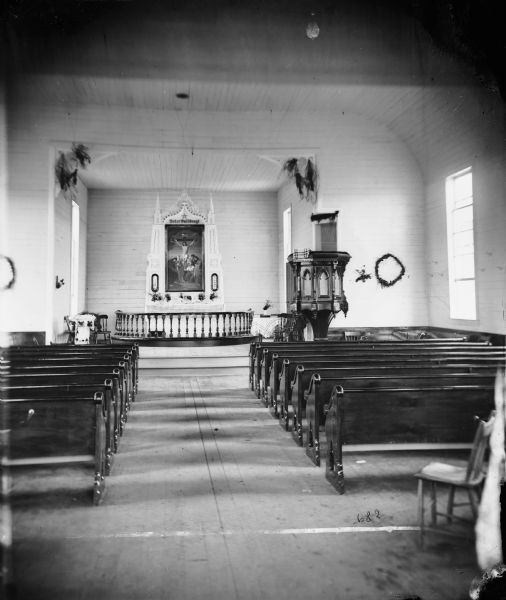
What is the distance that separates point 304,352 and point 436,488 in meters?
3.11

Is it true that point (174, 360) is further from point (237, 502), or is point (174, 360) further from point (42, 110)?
point (237, 502)

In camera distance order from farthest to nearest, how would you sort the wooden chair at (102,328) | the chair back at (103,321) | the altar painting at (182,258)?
the altar painting at (182,258) < the chair back at (103,321) < the wooden chair at (102,328)

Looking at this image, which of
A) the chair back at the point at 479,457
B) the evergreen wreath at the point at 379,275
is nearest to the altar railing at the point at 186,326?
the evergreen wreath at the point at 379,275

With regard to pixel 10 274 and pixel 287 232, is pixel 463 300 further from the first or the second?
pixel 10 274

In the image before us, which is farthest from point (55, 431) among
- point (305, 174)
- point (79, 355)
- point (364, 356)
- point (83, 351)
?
point (305, 174)

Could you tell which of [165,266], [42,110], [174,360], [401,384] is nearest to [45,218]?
[42,110]

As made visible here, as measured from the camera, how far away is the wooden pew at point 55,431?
3176mm

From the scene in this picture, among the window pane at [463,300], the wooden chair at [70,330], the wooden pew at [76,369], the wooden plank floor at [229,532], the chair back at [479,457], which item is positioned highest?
the window pane at [463,300]

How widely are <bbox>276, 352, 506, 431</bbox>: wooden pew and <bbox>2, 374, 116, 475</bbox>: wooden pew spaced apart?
1.63 metres

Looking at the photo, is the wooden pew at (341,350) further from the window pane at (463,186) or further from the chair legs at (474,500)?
the window pane at (463,186)

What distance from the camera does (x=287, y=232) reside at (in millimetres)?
15008

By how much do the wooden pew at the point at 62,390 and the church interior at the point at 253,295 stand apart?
26mm

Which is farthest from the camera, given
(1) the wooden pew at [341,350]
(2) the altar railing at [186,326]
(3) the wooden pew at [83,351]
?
(2) the altar railing at [186,326]

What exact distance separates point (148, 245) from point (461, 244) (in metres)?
9.48
